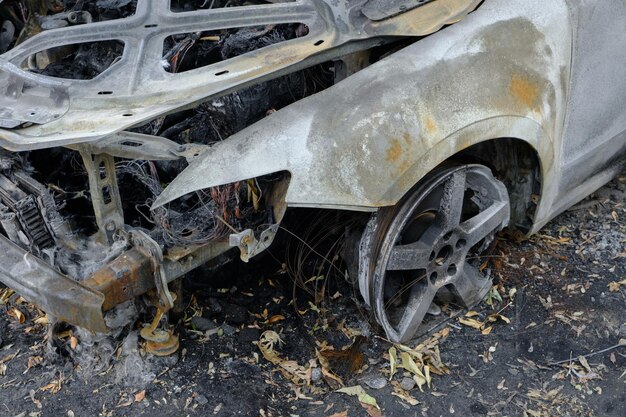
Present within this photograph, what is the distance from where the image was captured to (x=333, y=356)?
347 centimetres

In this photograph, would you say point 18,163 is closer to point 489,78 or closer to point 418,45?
point 418,45

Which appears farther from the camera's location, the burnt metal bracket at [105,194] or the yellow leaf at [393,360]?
the yellow leaf at [393,360]

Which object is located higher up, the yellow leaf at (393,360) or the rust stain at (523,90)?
the rust stain at (523,90)

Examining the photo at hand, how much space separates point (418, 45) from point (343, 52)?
1.09 feet

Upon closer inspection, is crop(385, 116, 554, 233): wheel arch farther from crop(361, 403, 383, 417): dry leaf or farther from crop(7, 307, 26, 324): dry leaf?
crop(7, 307, 26, 324): dry leaf

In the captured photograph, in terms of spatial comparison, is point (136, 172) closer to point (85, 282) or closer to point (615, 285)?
point (85, 282)

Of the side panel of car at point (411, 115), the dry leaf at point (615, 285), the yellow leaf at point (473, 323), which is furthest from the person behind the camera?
the dry leaf at point (615, 285)

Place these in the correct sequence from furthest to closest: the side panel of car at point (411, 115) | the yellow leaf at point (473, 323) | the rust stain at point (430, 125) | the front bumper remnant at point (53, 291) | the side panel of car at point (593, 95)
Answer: the yellow leaf at point (473, 323) < the side panel of car at point (593, 95) < the rust stain at point (430, 125) < the side panel of car at point (411, 115) < the front bumper remnant at point (53, 291)

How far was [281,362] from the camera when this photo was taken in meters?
3.48

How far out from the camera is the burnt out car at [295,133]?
110 inches

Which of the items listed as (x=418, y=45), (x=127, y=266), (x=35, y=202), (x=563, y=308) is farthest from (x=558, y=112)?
(x=35, y=202)

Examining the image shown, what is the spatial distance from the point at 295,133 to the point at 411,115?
1.61 ft

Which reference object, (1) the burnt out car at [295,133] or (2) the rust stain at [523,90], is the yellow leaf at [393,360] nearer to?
(1) the burnt out car at [295,133]

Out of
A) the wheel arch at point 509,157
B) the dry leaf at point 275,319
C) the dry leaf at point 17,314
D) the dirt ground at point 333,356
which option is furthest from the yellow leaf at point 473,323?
the dry leaf at point 17,314
